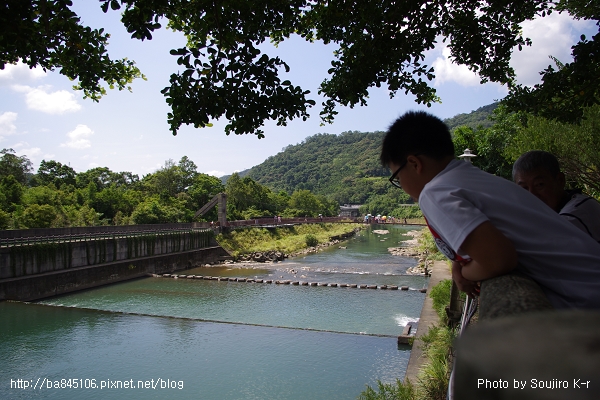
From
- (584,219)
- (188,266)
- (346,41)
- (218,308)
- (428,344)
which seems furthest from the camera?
(188,266)

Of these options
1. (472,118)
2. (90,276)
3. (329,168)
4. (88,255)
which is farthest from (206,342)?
(472,118)

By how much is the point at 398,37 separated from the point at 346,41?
0.59 metres

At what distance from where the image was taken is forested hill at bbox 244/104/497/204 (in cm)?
10188

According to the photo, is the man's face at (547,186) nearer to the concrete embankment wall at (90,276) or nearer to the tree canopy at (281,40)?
the tree canopy at (281,40)

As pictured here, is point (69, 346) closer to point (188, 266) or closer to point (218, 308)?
point (218, 308)

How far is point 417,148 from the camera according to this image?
4.21 feet

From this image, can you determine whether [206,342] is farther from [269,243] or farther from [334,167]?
[334,167]

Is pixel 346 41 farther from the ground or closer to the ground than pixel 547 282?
farther from the ground

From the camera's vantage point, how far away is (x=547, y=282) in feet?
3.06

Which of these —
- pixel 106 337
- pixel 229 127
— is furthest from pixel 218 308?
pixel 229 127

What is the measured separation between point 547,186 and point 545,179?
1.3 inches

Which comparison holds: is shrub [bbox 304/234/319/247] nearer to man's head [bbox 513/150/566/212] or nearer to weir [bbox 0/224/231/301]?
weir [bbox 0/224/231/301]

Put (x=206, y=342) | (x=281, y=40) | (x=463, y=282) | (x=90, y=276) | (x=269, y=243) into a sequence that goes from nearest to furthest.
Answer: (x=463, y=282), (x=281, y=40), (x=206, y=342), (x=90, y=276), (x=269, y=243)

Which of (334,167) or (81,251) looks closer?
(81,251)
